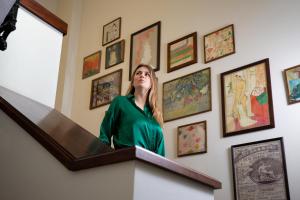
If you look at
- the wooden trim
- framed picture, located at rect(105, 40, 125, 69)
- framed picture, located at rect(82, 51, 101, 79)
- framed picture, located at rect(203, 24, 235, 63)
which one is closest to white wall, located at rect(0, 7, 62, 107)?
the wooden trim

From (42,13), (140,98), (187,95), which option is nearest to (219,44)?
(187,95)

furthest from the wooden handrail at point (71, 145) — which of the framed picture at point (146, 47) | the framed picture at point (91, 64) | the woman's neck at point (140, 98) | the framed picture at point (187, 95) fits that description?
the framed picture at point (91, 64)

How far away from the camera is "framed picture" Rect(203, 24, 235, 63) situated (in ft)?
14.3

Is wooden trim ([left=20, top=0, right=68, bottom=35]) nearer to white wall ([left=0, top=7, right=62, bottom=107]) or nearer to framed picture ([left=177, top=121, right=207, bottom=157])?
white wall ([left=0, top=7, right=62, bottom=107])

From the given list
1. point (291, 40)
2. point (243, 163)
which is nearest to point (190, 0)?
point (291, 40)

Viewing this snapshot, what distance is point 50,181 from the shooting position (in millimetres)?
1438

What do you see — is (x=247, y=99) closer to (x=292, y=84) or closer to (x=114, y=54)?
(x=292, y=84)

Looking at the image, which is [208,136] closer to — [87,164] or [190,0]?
[190,0]

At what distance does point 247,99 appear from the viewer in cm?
400

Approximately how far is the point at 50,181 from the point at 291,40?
3.15m

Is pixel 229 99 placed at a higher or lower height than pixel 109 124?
higher

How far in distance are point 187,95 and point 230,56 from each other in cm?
66

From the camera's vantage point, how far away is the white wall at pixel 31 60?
269cm

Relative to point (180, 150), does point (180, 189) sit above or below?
below
